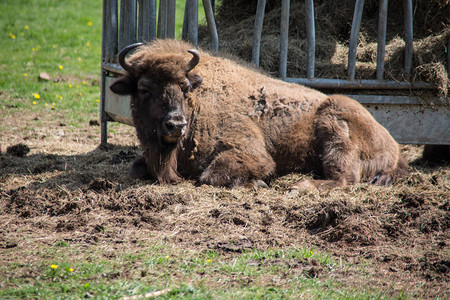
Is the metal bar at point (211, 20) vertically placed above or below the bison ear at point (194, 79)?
above

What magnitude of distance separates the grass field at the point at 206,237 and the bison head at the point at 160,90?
2.21 ft

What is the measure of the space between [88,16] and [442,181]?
643 inches

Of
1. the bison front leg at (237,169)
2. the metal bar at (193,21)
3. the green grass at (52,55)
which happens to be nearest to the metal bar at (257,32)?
the metal bar at (193,21)

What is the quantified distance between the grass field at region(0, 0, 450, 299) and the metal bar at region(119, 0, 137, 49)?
2.07 m

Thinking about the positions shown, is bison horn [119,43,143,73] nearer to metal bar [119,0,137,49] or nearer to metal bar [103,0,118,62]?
metal bar [119,0,137,49]

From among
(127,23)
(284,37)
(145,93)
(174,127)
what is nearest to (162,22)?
(127,23)

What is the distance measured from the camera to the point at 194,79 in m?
6.10

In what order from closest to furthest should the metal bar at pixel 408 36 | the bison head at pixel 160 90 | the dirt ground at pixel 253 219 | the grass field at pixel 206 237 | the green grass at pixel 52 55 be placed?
the grass field at pixel 206 237 < the dirt ground at pixel 253 219 < the bison head at pixel 160 90 < the metal bar at pixel 408 36 < the green grass at pixel 52 55

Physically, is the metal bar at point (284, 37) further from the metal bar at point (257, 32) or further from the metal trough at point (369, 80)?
the metal bar at point (257, 32)

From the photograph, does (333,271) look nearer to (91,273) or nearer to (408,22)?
(91,273)

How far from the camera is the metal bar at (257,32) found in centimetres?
726

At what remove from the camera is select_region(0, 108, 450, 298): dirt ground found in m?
4.12

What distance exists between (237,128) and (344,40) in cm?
327

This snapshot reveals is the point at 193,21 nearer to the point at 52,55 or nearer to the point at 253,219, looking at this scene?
the point at 253,219
